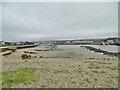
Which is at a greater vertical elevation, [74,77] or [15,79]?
[15,79]

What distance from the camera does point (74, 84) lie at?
1207 cm

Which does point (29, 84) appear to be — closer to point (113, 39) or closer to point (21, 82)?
point (21, 82)

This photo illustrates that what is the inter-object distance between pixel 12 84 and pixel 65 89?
3408 millimetres

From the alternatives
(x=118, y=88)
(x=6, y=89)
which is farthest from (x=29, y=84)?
(x=118, y=88)

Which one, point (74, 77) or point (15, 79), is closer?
point (15, 79)

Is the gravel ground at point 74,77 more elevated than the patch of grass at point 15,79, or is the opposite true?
the patch of grass at point 15,79

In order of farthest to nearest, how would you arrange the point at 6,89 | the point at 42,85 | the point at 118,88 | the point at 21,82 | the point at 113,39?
the point at 113,39 → the point at 21,82 → the point at 42,85 → the point at 118,88 → the point at 6,89

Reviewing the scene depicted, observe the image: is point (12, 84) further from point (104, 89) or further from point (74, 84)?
point (104, 89)

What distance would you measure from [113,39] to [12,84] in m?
159

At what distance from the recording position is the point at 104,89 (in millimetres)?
10430

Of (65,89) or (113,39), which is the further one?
(113,39)

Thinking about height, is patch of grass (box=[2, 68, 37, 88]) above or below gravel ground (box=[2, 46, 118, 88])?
above

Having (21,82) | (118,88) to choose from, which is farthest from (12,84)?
(118,88)

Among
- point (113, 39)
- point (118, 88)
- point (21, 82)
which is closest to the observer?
point (118, 88)
